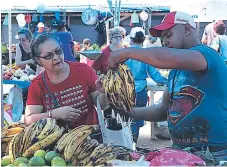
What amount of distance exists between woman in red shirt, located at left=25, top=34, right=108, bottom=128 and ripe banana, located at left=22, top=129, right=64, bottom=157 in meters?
0.52

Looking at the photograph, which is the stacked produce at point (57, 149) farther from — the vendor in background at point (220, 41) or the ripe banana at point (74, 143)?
the vendor in background at point (220, 41)

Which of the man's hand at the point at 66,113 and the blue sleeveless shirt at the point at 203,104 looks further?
the man's hand at the point at 66,113

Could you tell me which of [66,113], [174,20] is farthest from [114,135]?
[174,20]

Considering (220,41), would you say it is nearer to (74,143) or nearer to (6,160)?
(74,143)

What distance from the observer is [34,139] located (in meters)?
2.26

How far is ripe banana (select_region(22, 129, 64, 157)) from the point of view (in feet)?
7.26

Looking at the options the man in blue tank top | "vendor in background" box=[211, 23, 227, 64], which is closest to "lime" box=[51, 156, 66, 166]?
the man in blue tank top

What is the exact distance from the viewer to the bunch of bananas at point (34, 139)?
2.23 m

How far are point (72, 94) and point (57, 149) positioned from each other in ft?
2.45

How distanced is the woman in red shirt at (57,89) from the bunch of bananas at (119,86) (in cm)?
58

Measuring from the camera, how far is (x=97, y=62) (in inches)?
205

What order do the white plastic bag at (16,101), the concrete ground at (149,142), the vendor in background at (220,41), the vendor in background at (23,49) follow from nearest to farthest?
the concrete ground at (149,142) < the white plastic bag at (16,101) < the vendor in background at (23,49) < the vendor in background at (220,41)

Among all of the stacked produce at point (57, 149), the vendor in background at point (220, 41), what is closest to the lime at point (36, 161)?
the stacked produce at point (57, 149)

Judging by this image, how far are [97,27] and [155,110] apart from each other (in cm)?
1212
